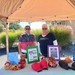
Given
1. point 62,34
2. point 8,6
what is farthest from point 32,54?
point 62,34

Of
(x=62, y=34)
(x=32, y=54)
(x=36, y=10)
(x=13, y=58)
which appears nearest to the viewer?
(x=13, y=58)

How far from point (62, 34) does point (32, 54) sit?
5.23 metres

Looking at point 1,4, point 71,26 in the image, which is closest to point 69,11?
point 1,4

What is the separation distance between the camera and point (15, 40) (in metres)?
8.57

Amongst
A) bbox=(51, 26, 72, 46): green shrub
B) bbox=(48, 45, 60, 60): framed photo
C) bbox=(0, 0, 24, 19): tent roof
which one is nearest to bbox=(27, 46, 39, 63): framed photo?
bbox=(48, 45, 60, 60): framed photo

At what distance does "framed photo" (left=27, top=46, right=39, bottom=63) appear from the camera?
8.11 ft

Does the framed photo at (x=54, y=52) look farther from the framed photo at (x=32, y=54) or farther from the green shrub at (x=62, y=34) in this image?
the green shrub at (x=62, y=34)

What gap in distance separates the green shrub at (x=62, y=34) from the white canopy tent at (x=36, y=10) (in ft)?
12.7

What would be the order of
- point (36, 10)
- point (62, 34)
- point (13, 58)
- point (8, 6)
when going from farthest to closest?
point (62, 34) < point (36, 10) < point (8, 6) < point (13, 58)

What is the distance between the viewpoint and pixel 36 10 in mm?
3381

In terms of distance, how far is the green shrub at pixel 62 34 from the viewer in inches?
299

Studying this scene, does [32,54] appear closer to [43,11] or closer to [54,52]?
[54,52]

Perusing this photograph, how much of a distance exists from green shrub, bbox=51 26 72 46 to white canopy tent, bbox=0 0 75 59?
3859 millimetres

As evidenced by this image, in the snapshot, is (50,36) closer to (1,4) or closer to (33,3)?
(33,3)
